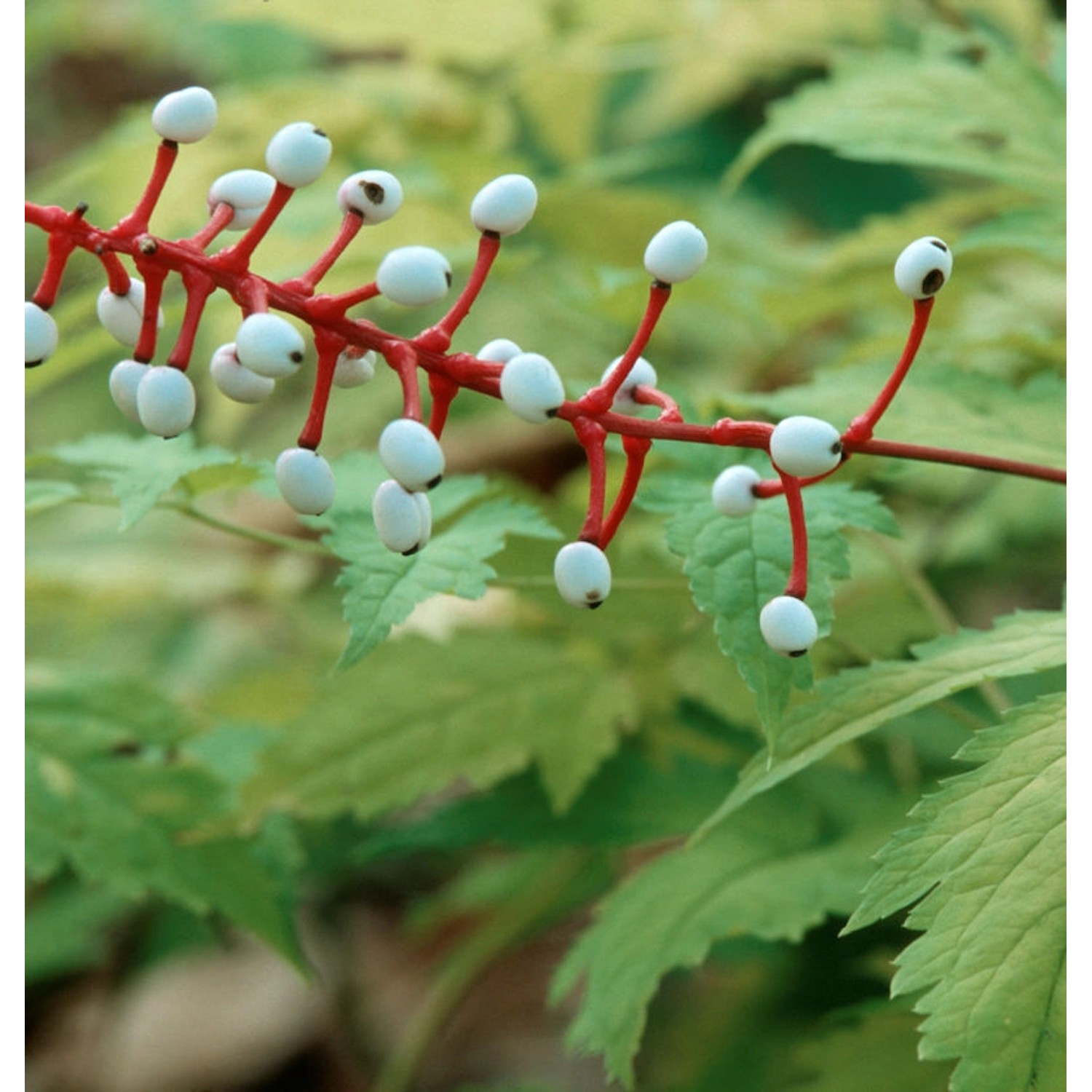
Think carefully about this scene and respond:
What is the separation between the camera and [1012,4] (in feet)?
5.54

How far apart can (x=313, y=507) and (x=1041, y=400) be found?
539mm

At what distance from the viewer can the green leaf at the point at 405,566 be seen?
24.4 inches

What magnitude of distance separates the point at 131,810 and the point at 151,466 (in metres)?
0.31

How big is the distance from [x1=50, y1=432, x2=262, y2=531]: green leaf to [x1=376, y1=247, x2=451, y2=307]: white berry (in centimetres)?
23

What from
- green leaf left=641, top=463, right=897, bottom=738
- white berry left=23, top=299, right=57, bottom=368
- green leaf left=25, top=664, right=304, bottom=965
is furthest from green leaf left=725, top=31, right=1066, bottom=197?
green leaf left=25, top=664, right=304, bottom=965

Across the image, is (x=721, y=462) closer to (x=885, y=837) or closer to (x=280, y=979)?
(x=885, y=837)

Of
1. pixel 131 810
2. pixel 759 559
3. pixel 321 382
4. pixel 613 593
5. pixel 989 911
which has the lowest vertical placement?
pixel 131 810

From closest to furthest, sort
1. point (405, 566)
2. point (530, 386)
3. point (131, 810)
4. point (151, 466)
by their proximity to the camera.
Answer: point (530, 386) < point (405, 566) < point (151, 466) < point (131, 810)

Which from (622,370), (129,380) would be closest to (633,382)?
(622,370)

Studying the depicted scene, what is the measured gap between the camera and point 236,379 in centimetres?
62

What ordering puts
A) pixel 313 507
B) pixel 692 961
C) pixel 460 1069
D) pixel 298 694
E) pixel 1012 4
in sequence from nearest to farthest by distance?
pixel 313 507 → pixel 692 961 → pixel 298 694 → pixel 1012 4 → pixel 460 1069

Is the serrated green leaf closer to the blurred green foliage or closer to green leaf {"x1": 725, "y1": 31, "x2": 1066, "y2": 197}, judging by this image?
the blurred green foliage

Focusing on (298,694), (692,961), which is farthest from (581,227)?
(692,961)

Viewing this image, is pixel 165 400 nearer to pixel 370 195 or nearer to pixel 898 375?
pixel 370 195
